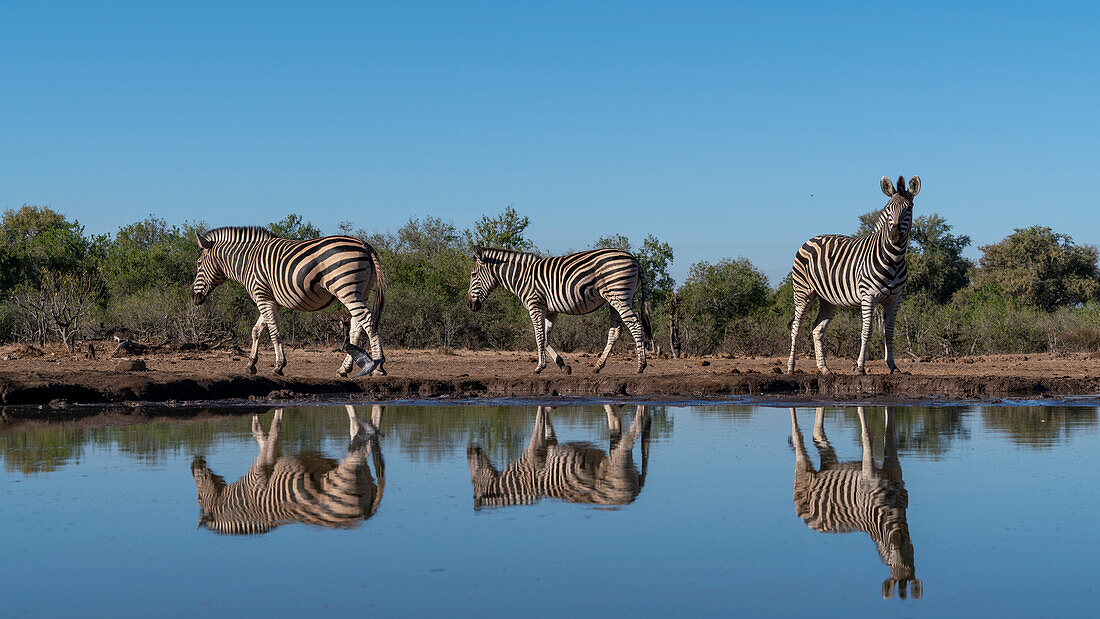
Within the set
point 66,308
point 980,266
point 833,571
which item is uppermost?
point 980,266

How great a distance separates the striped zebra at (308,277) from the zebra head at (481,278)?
2.25 metres

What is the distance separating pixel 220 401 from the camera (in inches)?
490

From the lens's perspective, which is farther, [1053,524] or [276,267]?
[276,267]

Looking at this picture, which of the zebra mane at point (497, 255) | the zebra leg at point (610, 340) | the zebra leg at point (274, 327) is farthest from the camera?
the zebra mane at point (497, 255)

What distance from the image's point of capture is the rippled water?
13.1ft

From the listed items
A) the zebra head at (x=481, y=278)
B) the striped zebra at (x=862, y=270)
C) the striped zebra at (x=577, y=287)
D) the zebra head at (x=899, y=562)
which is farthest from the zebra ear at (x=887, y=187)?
the zebra head at (x=899, y=562)

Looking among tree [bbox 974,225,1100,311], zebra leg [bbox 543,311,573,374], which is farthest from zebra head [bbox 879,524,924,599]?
tree [bbox 974,225,1100,311]

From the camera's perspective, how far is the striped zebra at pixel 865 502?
454 centimetres

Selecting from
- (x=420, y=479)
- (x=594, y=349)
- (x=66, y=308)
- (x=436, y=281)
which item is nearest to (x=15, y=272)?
(x=66, y=308)

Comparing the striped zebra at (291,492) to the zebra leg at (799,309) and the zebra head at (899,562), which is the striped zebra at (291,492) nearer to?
the zebra head at (899,562)

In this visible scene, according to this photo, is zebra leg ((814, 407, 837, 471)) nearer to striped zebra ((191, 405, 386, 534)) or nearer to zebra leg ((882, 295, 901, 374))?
striped zebra ((191, 405, 386, 534))

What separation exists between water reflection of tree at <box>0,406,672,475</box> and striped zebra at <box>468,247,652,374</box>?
461 cm

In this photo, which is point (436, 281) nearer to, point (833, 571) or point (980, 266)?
point (980, 266)

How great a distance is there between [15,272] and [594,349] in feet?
57.3
